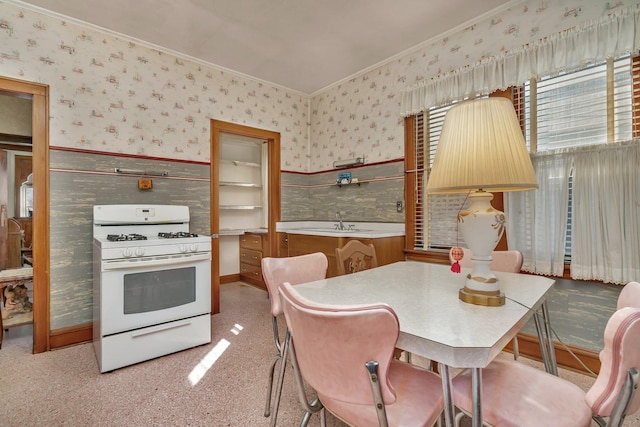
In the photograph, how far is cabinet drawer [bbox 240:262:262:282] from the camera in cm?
423

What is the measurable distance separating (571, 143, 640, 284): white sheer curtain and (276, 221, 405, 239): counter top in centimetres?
143

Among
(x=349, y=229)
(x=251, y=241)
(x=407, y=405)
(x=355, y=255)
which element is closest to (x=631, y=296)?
(x=407, y=405)

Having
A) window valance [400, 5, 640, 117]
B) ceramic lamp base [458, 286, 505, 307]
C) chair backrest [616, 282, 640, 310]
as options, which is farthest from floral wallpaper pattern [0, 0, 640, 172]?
ceramic lamp base [458, 286, 505, 307]

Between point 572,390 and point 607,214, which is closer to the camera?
point 572,390

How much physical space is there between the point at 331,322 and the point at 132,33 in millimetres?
3321

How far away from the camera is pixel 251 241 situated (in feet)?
14.4

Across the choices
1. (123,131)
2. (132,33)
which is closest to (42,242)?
(123,131)

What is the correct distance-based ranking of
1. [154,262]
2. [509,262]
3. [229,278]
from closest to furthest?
1. [509,262]
2. [154,262]
3. [229,278]

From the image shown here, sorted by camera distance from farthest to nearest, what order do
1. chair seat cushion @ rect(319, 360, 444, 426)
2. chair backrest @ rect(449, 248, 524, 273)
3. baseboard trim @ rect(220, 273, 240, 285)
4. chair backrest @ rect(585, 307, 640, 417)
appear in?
baseboard trim @ rect(220, 273, 240, 285) < chair backrest @ rect(449, 248, 524, 273) < chair seat cushion @ rect(319, 360, 444, 426) < chair backrest @ rect(585, 307, 640, 417)

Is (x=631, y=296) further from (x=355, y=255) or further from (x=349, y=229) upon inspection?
(x=349, y=229)

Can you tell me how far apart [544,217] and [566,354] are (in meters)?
1.00

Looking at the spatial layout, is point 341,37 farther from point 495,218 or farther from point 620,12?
point 495,218

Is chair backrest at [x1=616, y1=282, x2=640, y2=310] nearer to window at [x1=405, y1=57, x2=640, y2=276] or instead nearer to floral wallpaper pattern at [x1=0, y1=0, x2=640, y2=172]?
window at [x1=405, y1=57, x2=640, y2=276]

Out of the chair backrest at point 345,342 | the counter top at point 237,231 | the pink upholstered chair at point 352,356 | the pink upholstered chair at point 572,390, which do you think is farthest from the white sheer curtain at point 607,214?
the counter top at point 237,231
